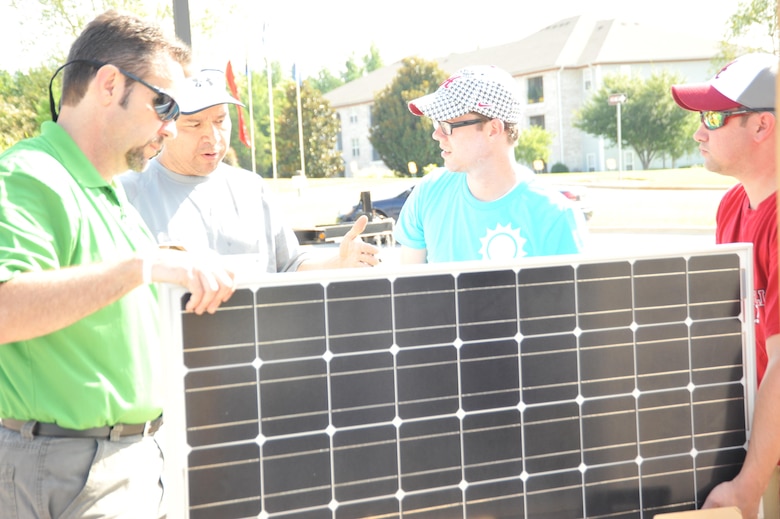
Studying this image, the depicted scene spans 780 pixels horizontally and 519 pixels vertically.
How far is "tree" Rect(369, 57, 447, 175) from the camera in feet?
229

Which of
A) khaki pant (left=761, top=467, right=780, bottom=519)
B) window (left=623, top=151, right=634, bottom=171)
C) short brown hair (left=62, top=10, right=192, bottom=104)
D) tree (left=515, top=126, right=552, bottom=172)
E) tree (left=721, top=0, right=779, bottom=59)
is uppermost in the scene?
tree (left=721, top=0, right=779, bottom=59)

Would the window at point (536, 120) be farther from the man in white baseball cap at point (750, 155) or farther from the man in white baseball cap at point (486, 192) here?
the man in white baseball cap at point (750, 155)

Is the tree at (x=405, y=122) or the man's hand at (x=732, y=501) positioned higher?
the tree at (x=405, y=122)

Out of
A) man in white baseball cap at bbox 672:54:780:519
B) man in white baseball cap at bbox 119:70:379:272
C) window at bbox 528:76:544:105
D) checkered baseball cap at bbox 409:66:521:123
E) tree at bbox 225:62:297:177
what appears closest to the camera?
man in white baseball cap at bbox 672:54:780:519

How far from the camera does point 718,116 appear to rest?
128 inches

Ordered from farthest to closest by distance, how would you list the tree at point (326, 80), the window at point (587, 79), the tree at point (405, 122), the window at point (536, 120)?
the tree at point (326, 80) < the window at point (536, 120) < the window at point (587, 79) < the tree at point (405, 122)

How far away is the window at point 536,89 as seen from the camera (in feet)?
268

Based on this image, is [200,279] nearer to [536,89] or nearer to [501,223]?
[501,223]

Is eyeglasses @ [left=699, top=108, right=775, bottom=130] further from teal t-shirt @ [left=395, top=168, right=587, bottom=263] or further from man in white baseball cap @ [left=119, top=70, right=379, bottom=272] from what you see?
man in white baseball cap @ [left=119, top=70, right=379, bottom=272]

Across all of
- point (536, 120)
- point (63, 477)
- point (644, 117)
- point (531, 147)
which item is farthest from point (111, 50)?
point (536, 120)

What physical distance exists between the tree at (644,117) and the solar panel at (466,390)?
71.0 metres

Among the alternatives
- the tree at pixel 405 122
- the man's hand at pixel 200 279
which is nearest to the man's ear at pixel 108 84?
the man's hand at pixel 200 279

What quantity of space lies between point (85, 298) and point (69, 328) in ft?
0.94

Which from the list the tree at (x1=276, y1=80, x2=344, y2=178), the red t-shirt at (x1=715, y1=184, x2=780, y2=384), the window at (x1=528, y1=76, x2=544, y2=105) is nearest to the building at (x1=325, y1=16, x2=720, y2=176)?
the window at (x1=528, y1=76, x2=544, y2=105)
